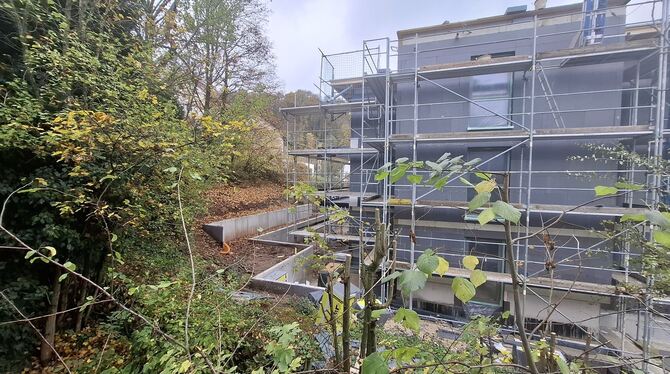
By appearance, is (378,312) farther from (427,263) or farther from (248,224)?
(248,224)

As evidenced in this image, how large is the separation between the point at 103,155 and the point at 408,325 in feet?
11.5

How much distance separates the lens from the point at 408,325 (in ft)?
3.11

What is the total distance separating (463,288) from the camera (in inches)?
37.2

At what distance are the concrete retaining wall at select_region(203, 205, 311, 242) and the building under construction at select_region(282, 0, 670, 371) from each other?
318 cm

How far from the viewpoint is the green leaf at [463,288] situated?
932 mm

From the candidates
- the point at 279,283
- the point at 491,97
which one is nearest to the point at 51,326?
the point at 279,283

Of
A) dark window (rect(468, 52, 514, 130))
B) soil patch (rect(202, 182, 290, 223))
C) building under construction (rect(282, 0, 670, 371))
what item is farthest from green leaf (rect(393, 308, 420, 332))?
soil patch (rect(202, 182, 290, 223))

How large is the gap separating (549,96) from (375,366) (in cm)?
797

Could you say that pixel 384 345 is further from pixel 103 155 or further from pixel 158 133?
pixel 103 155

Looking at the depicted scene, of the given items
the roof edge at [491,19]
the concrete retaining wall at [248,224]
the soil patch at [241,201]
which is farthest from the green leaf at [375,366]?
the roof edge at [491,19]

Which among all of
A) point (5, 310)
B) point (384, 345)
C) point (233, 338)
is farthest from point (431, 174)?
point (5, 310)

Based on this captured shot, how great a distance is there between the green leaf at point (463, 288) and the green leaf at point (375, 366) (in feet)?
1.07

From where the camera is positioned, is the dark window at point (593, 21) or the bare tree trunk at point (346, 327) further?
the dark window at point (593, 21)

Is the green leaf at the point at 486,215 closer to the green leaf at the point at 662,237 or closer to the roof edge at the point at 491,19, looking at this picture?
the green leaf at the point at 662,237
